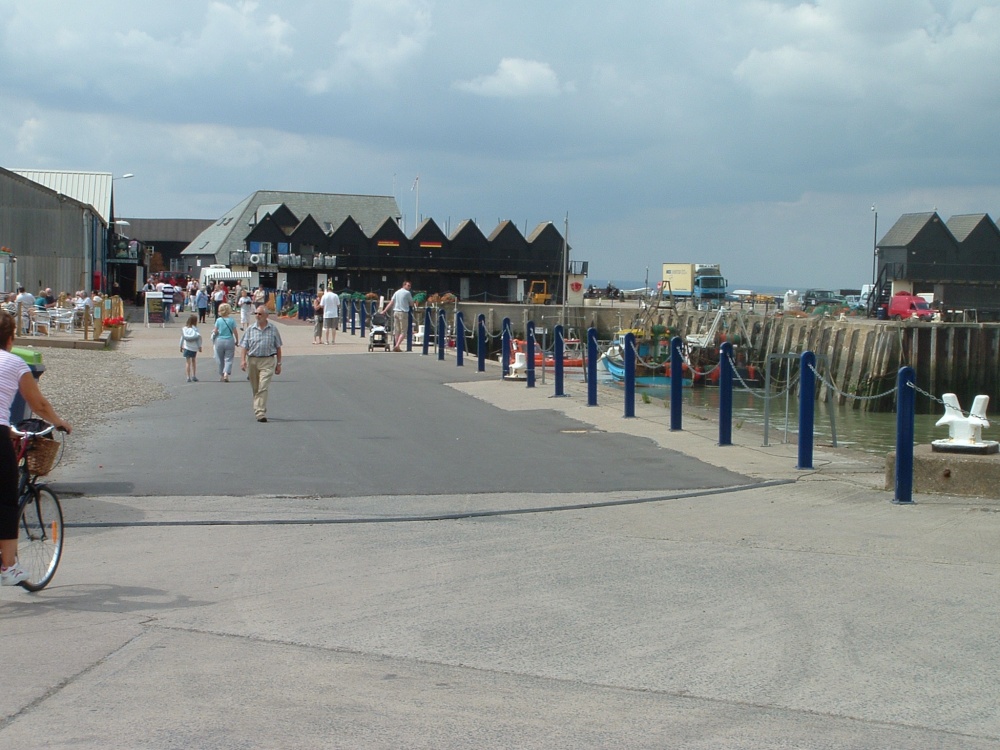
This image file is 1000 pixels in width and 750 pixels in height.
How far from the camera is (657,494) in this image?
10.9 meters

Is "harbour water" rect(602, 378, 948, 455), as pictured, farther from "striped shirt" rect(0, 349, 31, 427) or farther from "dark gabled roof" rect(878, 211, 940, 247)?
"dark gabled roof" rect(878, 211, 940, 247)

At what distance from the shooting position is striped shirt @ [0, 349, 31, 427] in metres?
6.64

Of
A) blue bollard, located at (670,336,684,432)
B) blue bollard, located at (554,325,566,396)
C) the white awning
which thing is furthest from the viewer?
the white awning

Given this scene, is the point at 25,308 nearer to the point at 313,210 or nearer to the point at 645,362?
the point at 645,362

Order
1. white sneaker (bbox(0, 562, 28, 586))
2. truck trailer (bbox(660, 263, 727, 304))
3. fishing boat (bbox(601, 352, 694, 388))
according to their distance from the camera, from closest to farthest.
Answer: white sneaker (bbox(0, 562, 28, 586)), fishing boat (bbox(601, 352, 694, 388)), truck trailer (bbox(660, 263, 727, 304))

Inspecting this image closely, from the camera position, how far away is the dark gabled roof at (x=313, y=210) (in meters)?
107

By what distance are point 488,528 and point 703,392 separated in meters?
29.5

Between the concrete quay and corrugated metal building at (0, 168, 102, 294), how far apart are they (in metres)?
33.4

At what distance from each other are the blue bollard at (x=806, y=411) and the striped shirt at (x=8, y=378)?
8212 millimetres

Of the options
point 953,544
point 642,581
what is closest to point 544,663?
point 642,581

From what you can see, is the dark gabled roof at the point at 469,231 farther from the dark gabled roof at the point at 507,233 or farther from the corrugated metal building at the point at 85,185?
the corrugated metal building at the point at 85,185

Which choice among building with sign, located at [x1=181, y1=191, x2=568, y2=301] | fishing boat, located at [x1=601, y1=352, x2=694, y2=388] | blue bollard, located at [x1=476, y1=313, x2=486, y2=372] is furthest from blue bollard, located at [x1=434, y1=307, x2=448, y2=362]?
building with sign, located at [x1=181, y1=191, x2=568, y2=301]

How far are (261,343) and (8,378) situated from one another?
9.89 meters

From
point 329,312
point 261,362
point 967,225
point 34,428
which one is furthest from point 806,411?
point 967,225
